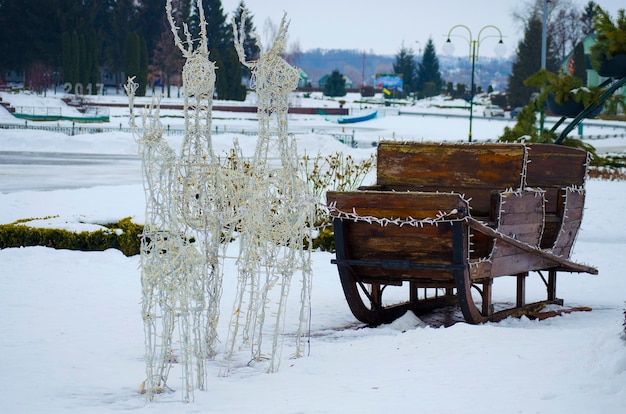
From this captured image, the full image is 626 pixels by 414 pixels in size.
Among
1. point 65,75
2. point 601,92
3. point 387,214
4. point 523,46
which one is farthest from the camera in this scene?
point 523,46

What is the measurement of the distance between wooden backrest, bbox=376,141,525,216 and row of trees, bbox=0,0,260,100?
4941cm

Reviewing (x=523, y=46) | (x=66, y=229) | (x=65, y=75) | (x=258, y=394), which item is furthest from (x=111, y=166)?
(x=523, y=46)

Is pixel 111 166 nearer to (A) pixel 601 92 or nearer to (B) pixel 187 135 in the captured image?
(A) pixel 601 92

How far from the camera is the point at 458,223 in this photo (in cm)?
715

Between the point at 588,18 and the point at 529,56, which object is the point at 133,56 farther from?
the point at 588,18

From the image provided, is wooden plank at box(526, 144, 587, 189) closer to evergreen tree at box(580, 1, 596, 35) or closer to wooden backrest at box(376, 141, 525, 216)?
wooden backrest at box(376, 141, 525, 216)

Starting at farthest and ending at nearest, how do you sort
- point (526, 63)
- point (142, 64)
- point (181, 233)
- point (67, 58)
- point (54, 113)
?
point (526, 63) → point (142, 64) → point (67, 58) → point (54, 113) → point (181, 233)

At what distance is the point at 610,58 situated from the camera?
13617 mm

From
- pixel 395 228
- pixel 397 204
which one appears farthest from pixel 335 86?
pixel 397 204

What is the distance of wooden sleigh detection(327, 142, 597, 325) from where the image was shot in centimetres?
732

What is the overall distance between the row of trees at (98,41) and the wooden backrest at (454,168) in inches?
1945

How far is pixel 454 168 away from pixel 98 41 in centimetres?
6331

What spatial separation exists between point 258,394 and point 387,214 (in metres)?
2.35

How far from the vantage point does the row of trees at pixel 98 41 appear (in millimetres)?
61344
